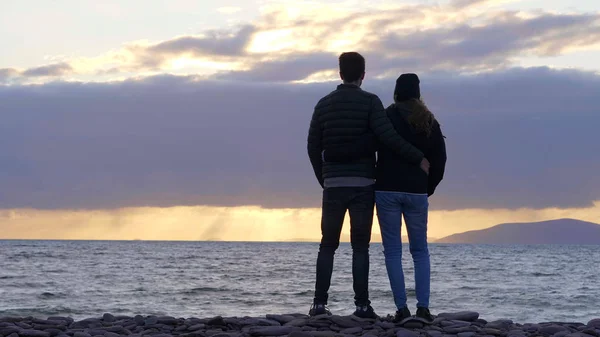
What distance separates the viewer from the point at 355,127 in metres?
7.17

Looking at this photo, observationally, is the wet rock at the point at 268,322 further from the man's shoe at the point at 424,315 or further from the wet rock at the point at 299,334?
the man's shoe at the point at 424,315

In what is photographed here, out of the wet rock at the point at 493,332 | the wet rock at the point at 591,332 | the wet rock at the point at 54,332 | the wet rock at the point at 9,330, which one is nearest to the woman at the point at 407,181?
the wet rock at the point at 493,332

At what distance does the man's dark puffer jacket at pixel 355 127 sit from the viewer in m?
7.01

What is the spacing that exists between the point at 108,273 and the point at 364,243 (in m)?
32.4

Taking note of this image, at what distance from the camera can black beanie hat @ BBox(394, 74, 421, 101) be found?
725 cm

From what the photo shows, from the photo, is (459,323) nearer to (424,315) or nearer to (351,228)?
(424,315)

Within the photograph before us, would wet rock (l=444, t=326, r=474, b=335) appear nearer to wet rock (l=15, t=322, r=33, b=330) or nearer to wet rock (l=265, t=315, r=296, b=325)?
wet rock (l=265, t=315, r=296, b=325)

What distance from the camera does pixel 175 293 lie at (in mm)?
27344

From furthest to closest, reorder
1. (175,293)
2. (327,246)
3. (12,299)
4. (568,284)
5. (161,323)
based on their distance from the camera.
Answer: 1. (568,284)
2. (175,293)
3. (12,299)
4. (161,323)
5. (327,246)

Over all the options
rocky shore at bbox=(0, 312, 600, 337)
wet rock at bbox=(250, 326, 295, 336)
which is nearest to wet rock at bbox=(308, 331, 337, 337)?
rocky shore at bbox=(0, 312, 600, 337)

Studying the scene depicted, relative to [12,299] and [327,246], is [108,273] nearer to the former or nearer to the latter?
[12,299]

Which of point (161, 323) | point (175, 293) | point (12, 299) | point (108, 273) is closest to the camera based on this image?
point (161, 323)

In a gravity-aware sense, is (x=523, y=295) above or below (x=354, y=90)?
below

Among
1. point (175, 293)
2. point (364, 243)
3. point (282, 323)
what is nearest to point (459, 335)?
point (364, 243)
